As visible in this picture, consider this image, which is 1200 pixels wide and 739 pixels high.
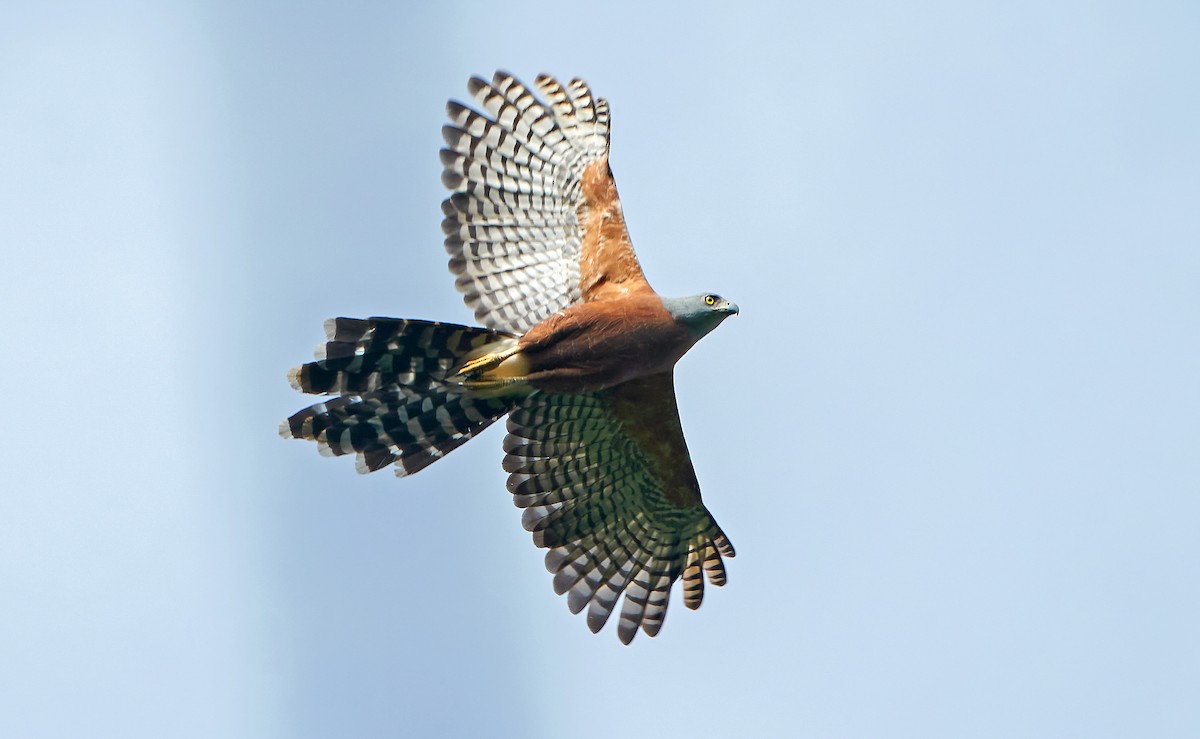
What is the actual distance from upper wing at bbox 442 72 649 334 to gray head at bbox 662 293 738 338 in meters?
1.25

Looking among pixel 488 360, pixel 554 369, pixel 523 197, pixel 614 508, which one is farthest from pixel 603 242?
pixel 614 508

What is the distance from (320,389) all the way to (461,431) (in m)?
1.39

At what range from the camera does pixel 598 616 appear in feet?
49.2

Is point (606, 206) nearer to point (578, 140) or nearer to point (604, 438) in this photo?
point (578, 140)

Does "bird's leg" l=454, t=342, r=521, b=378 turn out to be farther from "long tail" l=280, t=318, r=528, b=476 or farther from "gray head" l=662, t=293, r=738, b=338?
"gray head" l=662, t=293, r=738, b=338

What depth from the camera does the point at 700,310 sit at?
44.6ft

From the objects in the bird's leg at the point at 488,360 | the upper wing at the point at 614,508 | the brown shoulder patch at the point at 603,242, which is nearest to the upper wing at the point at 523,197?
the brown shoulder patch at the point at 603,242

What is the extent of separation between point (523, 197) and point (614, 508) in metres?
3.10

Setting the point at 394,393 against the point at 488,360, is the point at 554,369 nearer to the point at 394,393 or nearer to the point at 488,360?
the point at 488,360

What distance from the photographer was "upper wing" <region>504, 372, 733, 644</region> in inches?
577

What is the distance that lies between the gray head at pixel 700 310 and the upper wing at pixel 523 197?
1248 millimetres

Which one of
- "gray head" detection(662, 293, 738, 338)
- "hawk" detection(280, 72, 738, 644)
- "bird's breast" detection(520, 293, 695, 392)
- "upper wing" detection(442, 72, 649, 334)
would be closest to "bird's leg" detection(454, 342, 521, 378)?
"hawk" detection(280, 72, 738, 644)

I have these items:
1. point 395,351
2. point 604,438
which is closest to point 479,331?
point 395,351

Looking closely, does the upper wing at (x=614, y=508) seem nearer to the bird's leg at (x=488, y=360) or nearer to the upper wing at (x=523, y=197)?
the bird's leg at (x=488, y=360)
